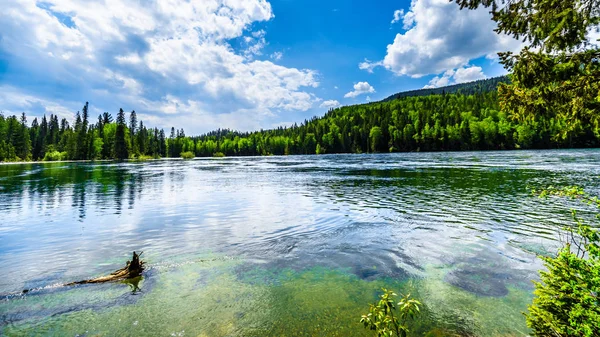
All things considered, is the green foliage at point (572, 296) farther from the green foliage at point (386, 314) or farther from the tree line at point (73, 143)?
the tree line at point (73, 143)

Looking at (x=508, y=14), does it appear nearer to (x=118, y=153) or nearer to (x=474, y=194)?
(x=474, y=194)

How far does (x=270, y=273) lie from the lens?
9406 mm

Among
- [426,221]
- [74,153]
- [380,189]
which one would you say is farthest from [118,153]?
[426,221]

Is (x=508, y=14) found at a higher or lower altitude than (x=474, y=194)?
higher

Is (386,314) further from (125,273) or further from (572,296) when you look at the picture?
(125,273)

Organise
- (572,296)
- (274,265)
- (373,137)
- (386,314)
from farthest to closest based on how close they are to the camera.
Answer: (373,137)
(274,265)
(386,314)
(572,296)

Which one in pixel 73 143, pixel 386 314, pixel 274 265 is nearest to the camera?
pixel 386 314

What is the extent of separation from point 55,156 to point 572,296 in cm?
16245

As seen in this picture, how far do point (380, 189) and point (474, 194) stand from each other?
7.74m

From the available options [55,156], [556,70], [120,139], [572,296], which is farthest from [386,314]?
[55,156]

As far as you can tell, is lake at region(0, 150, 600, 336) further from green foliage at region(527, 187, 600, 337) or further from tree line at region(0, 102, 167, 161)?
tree line at region(0, 102, 167, 161)

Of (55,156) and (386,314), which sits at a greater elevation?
(55,156)

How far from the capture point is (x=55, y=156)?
125 metres

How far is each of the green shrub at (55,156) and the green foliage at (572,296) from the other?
161m
